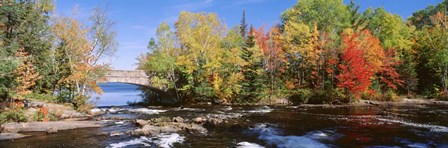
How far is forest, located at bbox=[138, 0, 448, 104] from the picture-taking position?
4194cm

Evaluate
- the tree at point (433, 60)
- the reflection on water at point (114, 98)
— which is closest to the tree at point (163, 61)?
the reflection on water at point (114, 98)

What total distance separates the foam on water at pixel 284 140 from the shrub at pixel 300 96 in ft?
68.1

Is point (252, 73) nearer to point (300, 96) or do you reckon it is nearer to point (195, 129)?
point (300, 96)

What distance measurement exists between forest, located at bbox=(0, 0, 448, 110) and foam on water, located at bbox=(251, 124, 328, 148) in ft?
59.3

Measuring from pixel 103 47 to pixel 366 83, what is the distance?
2877 cm

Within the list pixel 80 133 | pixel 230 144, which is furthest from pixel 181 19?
pixel 230 144

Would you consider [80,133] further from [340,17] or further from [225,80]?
[340,17]

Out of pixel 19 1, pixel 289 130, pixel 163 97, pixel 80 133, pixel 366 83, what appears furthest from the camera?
pixel 163 97

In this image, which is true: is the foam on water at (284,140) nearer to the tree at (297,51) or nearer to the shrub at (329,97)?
the shrub at (329,97)

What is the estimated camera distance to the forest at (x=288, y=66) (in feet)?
138

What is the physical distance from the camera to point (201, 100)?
142ft

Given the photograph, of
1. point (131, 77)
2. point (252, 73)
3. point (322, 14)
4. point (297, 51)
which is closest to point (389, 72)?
point (297, 51)

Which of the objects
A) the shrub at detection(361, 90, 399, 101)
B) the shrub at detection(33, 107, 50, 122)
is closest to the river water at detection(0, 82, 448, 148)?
the shrub at detection(33, 107, 50, 122)

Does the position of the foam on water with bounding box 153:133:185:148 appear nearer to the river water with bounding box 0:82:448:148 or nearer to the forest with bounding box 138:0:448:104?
the river water with bounding box 0:82:448:148
